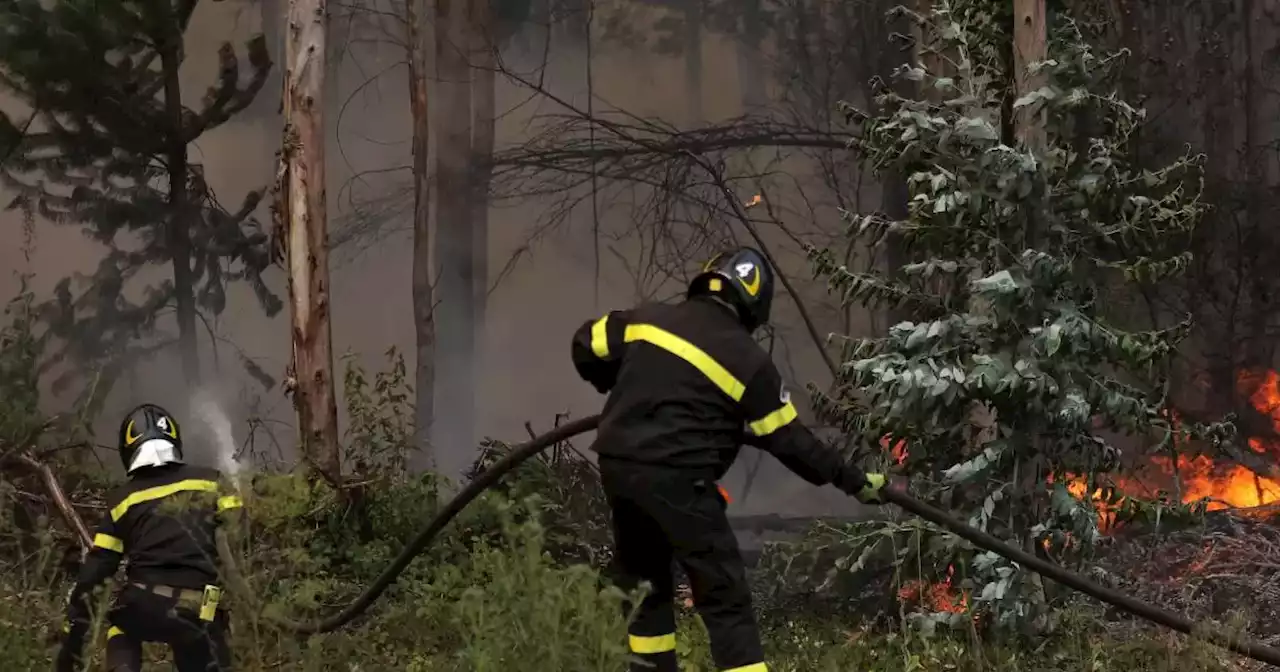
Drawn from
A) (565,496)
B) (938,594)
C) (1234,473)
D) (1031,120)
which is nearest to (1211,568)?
(1234,473)

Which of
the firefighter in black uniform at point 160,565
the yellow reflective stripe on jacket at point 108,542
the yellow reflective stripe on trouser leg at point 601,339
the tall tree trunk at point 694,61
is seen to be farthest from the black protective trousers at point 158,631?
the tall tree trunk at point 694,61

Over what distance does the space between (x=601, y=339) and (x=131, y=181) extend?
6107 mm

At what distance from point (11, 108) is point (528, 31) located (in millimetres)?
4202

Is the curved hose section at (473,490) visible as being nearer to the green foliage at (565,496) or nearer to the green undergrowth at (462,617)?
the green undergrowth at (462,617)

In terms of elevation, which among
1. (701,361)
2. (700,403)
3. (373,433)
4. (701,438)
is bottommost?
(373,433)

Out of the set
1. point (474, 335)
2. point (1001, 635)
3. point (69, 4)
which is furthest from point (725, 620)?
point (69, 4)

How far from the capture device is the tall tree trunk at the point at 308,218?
669 cm

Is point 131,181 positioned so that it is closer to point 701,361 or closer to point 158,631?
point 158,631

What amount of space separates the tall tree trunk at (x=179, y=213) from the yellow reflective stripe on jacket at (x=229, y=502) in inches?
174

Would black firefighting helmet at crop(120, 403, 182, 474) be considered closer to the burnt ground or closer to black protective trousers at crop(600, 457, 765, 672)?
black protective trousers at crop(600, 457, 765, 672)

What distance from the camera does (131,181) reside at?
332 inches

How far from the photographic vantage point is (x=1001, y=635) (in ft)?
17.2

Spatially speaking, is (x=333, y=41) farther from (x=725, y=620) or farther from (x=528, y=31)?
(x=725, y=620)

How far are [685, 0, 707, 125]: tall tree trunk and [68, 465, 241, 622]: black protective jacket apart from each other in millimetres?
5127
